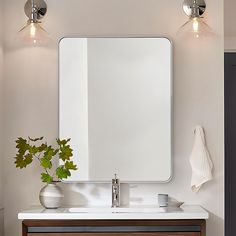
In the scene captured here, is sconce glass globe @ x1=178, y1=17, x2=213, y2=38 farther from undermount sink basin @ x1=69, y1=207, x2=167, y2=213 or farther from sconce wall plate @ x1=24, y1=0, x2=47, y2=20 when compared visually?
undermount sink basin @ x1=69, y1=207, x2=167, y2=213

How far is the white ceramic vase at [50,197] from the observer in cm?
373

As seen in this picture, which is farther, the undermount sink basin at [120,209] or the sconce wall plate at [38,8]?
the sconce wall plate at [38,8]

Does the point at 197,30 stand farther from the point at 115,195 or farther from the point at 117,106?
the point at 115,195

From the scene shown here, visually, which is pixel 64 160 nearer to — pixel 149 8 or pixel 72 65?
pixel 72 65

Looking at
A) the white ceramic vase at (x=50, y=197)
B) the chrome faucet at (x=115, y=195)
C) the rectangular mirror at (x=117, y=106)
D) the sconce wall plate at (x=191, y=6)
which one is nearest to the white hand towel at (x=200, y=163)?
the rectangular mirror at (x=117, y=106)

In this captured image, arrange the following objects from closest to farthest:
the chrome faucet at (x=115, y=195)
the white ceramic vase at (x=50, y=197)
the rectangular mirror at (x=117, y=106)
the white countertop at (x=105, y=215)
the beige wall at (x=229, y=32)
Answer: the white countertop at (x=105, y=215)
the white ceramic vase at (x=50, y=197)
the chrome faucet at (x=115, y=195)
the rectangular mirror at (x=117, y=106)
the beige wall at (x=229, y=32)

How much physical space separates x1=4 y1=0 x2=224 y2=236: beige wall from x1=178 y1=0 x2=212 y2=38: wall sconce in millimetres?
46

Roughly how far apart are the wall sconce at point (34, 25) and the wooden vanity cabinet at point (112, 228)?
1.21 metres

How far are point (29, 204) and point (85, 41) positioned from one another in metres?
1.12

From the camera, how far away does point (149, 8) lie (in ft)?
13.2

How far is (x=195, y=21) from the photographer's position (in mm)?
3924

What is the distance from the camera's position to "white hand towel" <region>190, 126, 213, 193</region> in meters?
3.89

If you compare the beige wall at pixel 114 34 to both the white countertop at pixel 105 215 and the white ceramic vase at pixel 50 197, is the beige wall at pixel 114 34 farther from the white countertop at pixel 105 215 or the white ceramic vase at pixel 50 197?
the white countertop at pixel 105 215

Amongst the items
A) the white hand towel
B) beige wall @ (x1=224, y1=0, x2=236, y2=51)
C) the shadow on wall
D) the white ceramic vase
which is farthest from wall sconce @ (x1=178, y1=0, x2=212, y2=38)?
the white ceramic vase
